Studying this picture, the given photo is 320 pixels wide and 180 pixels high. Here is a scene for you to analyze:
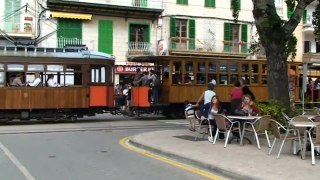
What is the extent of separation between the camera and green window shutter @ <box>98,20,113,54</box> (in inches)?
1438

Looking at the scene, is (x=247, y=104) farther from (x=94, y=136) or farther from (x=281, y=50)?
(x=94, y=136)

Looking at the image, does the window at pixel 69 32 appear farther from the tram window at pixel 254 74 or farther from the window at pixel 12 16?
the tram window at pixel 254 74

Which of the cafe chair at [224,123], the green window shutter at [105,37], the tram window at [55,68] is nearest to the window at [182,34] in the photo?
the green window shutter at [105,37]

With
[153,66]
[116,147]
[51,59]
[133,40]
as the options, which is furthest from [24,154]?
[133,40]

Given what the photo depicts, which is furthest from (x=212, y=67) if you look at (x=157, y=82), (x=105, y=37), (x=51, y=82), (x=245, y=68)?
(x=105, y=37)

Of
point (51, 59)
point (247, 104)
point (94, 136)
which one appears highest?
point (51, 59)

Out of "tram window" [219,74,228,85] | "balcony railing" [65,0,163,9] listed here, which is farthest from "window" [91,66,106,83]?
"balcony railing" [65,0,163,9]

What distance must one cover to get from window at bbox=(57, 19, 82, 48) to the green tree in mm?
22178

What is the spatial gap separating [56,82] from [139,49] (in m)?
17.5

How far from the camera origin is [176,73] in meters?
23.2

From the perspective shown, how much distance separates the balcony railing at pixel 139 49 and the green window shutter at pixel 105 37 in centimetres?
155

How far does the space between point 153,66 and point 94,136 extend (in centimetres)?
909

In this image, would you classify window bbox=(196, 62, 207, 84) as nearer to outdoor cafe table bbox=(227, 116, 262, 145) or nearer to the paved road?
the paved road

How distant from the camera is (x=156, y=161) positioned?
418 inches
